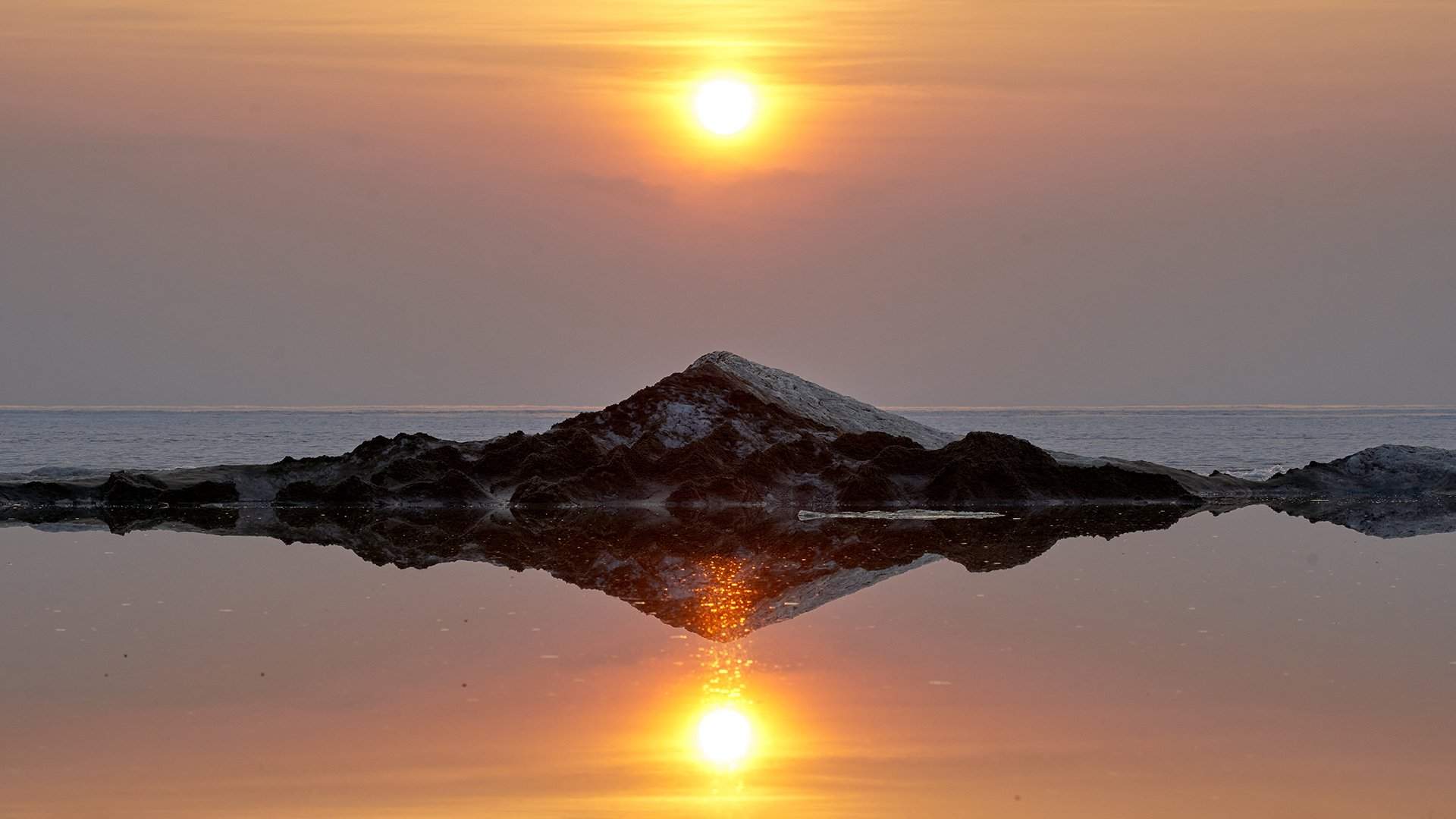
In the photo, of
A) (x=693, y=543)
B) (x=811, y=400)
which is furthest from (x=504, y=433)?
(x=693, y=543)

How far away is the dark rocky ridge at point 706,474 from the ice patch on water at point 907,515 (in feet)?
2.97

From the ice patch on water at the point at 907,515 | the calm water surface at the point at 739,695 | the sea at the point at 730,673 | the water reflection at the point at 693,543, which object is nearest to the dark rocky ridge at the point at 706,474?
the ice patch on water at the point at 907,515

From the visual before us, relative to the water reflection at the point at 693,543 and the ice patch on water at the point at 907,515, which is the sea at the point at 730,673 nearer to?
the water reflection at the point at 693,543

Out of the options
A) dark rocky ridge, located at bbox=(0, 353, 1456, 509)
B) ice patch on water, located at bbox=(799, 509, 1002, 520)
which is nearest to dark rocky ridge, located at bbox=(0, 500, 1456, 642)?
ice patch on water, located at bbox=(799, 509, 1002, 520)

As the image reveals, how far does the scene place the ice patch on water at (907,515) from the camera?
75.6 ft

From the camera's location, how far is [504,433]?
2862 inches

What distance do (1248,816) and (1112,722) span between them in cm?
187

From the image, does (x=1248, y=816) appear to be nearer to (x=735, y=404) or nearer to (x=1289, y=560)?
(x=1289, y=560)

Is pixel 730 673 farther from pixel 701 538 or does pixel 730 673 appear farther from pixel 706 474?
pixel 706 474

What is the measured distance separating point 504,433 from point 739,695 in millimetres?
63882

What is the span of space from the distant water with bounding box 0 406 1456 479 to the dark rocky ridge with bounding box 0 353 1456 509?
5.77 meters

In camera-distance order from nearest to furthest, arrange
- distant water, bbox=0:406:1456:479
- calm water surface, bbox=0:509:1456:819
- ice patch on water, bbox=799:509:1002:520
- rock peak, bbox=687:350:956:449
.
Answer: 1. calm water surface, bbox=0:509:1456:819
2. ice patch on water, bbox=799:509:1002:520
3. rock peak, bbox=687:350:956:449
4. distant water, bbox=0:406:1456:479

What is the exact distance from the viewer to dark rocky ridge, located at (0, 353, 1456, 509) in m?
26.0

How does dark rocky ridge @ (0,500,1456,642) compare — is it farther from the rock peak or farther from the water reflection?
the rock peak
